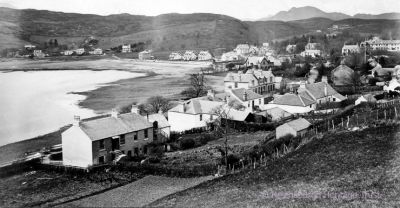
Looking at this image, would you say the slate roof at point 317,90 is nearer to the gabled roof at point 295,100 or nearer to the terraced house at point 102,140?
the gabled roof at point 295,100

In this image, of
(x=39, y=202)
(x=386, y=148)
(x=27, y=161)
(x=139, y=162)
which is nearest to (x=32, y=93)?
(x=27, y=161)

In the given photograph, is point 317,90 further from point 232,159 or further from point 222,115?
point 232,159

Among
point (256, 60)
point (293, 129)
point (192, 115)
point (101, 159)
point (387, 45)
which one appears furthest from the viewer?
point (387, 45)

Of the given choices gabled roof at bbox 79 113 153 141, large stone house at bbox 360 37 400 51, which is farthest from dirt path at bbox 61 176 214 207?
large stone house at bbox 360 37 400 51

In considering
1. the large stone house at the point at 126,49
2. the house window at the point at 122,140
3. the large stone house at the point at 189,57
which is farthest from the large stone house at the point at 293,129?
the large stone house at the point at 126,49

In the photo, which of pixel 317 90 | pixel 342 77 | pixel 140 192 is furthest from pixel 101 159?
pixel 342 77

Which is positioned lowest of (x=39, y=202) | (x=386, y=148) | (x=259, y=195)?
(x=39, y=202)

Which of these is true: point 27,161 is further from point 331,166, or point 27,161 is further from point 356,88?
point 356,88
